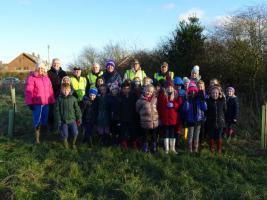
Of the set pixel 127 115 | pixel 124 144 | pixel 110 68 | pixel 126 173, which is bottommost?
pixel 126 173

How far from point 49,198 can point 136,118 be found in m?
3.46

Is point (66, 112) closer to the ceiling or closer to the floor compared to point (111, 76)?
closer to the floor

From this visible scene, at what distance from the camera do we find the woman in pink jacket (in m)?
9.60

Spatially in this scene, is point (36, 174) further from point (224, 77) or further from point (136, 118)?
point (224, 77)

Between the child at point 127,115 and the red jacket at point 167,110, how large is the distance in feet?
2.11

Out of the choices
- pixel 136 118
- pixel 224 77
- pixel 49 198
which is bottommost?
pixel 49 198

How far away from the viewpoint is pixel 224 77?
1478 centimetres

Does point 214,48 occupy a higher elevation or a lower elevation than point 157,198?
higher

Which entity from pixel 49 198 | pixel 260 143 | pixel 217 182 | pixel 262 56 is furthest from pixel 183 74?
pixel 49 198

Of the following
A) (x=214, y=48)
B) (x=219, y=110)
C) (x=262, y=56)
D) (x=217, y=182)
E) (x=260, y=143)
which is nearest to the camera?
(x=217, y=182)

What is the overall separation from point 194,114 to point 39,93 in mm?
3758

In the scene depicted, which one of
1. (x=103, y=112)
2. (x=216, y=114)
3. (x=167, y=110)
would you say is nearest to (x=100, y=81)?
(x=103, y=112)

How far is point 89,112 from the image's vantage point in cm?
956

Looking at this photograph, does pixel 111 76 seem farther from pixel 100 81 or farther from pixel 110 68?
pixel 100 81
